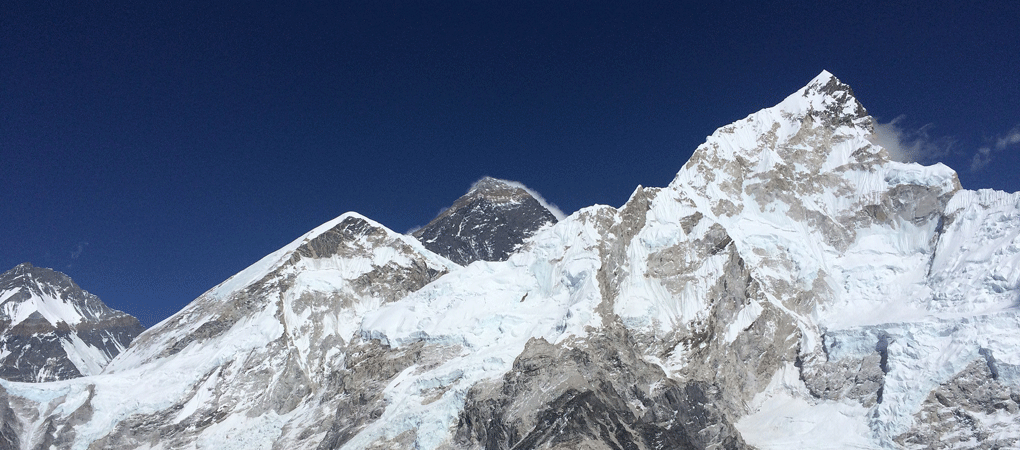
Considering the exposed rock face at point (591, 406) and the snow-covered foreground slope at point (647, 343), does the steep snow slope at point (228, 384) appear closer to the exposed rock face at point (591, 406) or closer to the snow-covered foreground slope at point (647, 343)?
the snow-covered foreground slope at point (647, 343)

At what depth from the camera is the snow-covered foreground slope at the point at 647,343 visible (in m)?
134

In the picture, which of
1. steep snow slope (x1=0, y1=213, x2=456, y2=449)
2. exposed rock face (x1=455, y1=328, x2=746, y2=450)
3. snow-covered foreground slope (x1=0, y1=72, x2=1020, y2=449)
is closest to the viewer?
exposed rock face (x1=455, y1=328, x2=746, y2=450)

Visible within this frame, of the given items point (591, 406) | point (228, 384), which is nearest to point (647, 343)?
point (591, 406)

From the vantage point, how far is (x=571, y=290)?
537ft

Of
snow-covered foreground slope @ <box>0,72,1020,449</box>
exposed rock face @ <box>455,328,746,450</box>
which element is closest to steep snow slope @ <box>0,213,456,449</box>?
snow-covered foreground slope @ <box>0,72,1020,449</box>

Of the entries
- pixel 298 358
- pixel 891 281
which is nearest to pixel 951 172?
pixel 891 281

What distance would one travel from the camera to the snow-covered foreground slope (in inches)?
5271

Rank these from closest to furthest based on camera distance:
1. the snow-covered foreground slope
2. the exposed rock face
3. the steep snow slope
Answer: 1. the exposed rock face
2. the snow-covered foreground slope
3. the steep snow slope

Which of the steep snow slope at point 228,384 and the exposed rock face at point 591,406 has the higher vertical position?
the steep snow slope at point 228,384

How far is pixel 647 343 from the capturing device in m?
154

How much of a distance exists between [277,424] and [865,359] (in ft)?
371

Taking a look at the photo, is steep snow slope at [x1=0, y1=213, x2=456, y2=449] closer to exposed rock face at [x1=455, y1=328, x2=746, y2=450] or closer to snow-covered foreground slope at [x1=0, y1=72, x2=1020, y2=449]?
snow-covered foreground slope at [x1=0, y1=72, x2=1020, y2=449]

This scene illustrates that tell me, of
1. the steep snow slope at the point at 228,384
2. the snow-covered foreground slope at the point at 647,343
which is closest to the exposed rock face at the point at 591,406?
→ the snow-covered foreground slope at the point at 647,343

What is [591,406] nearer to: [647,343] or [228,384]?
[647,343]
